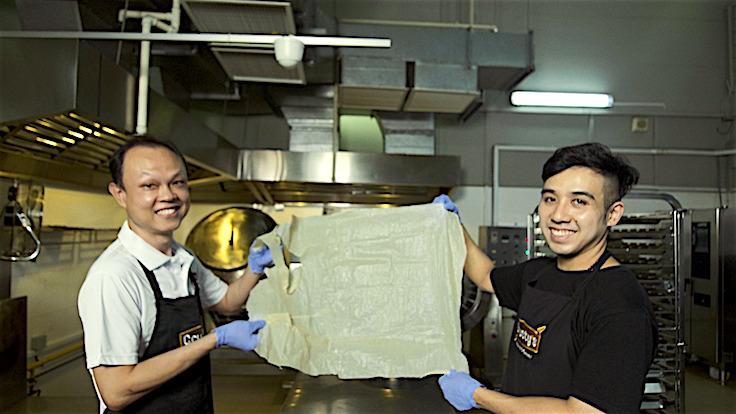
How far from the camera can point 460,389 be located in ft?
4.14

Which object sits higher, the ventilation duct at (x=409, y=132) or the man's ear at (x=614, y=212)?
the ventilation duct at (x=409, y=132)

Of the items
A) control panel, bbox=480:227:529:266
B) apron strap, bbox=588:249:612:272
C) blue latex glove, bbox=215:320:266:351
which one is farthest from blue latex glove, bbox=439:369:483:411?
control panel, bbox=480:227:529:266

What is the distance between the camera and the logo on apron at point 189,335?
132 centimetres

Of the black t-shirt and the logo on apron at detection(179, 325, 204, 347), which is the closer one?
the black t-shirt

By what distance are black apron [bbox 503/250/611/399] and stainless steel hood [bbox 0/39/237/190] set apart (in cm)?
130

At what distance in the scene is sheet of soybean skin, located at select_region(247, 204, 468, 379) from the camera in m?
1.45

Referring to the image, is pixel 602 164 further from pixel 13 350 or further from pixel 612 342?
pixel 13 350

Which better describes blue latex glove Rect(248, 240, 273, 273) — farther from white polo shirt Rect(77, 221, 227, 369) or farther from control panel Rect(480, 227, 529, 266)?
control panel Rect(480, 227, 529, 266)

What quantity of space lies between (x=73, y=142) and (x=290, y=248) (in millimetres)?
1305

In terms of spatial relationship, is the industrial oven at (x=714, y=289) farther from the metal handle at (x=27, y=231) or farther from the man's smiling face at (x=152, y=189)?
the metal handle at (x=27, y=231)

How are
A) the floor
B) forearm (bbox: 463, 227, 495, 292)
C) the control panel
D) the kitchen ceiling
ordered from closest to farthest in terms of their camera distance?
forearm (bbox: 463, 227, 495, 292), the kitchen ceiling, the floor, the control panel

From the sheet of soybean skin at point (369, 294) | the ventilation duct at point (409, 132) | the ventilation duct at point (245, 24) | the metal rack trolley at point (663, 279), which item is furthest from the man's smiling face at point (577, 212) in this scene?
the ventilation duct at point (409, 132)

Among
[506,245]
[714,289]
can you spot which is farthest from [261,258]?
[714,289]

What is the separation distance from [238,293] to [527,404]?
2.78ft
